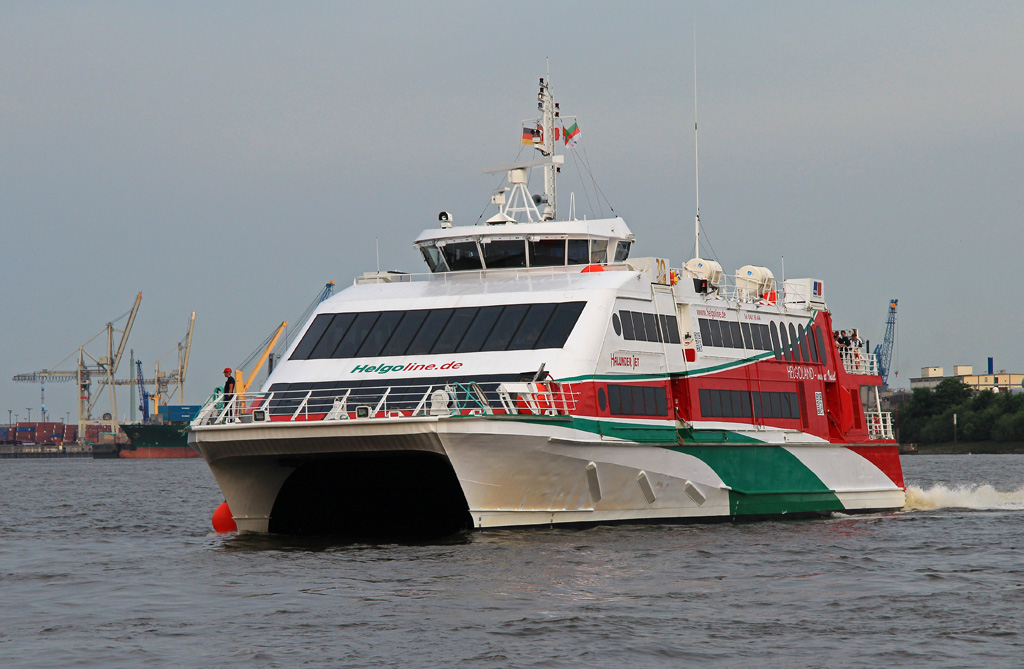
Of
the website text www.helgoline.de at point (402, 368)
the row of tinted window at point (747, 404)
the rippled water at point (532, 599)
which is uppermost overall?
the website text www.helgoline.de at point (402, 368)

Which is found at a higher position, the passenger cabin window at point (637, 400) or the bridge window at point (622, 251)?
the bridge window at point (622, 251)

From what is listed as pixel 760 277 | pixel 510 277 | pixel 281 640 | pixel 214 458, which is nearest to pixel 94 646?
pixel 281 640

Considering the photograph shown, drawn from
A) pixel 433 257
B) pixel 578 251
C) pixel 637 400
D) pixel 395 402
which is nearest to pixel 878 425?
pixel 578 251

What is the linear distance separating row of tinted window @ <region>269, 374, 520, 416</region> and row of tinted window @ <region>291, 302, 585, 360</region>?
2.39 ft

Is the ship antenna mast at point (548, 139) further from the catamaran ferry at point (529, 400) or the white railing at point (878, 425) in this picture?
the white railing at point (878, 425)

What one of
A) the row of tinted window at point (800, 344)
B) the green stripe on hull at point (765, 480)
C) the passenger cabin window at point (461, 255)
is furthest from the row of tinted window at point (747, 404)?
the passenger cabin window at point (461, 255)

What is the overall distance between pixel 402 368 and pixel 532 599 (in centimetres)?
717

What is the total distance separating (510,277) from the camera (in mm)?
22625

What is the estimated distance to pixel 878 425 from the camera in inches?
1135

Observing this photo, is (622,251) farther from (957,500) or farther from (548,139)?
(957,500)

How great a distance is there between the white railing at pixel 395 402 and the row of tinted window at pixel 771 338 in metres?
4.63

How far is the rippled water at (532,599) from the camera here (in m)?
11.8

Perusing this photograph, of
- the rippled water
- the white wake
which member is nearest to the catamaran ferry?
the rippled water

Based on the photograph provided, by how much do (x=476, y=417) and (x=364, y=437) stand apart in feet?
5.40
